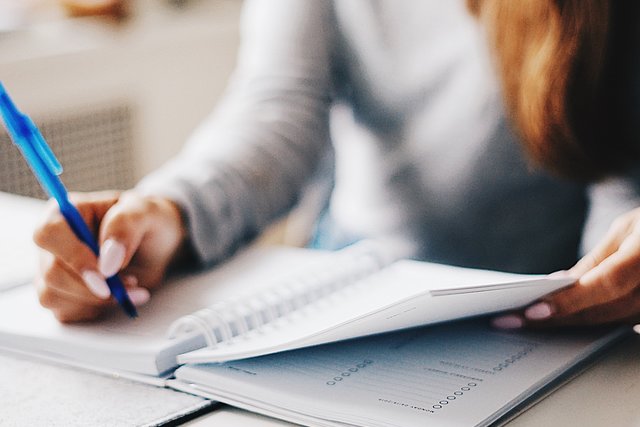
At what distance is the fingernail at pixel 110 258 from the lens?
646 mm

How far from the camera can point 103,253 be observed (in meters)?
0.65

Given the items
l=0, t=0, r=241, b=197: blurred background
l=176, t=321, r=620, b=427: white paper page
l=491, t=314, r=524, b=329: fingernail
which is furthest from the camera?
l=0, t=0, r=241, b=197: blurred background

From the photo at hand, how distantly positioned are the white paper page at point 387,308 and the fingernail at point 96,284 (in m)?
0.09

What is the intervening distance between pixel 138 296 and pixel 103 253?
4 centimetres

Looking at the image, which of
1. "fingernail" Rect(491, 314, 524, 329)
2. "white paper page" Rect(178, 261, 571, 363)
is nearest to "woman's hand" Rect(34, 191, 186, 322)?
"white paper page" Rect(178, 261, 571, 363)

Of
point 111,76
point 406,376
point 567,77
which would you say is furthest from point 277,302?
point 111,76

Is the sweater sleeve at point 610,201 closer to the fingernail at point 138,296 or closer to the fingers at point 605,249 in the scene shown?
the fingers at point 605,249

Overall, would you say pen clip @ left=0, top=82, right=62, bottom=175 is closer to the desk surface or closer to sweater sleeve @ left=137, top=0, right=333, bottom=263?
sweater sleeve @ left=137, top=0, right=333, bottom=263

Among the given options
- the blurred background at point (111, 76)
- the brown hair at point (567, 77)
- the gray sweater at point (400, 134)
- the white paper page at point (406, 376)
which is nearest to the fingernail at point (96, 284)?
the white paper page at point (406, 376)

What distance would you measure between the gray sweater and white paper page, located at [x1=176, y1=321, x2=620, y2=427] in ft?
1.02

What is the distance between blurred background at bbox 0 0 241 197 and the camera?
6.22 ft

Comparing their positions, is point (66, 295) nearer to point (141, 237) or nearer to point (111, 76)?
point (141, 237)

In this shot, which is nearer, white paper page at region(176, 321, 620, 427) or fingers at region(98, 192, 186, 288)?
white paper page at region(176, 321, 620, 427)

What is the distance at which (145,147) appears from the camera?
2.18 m
